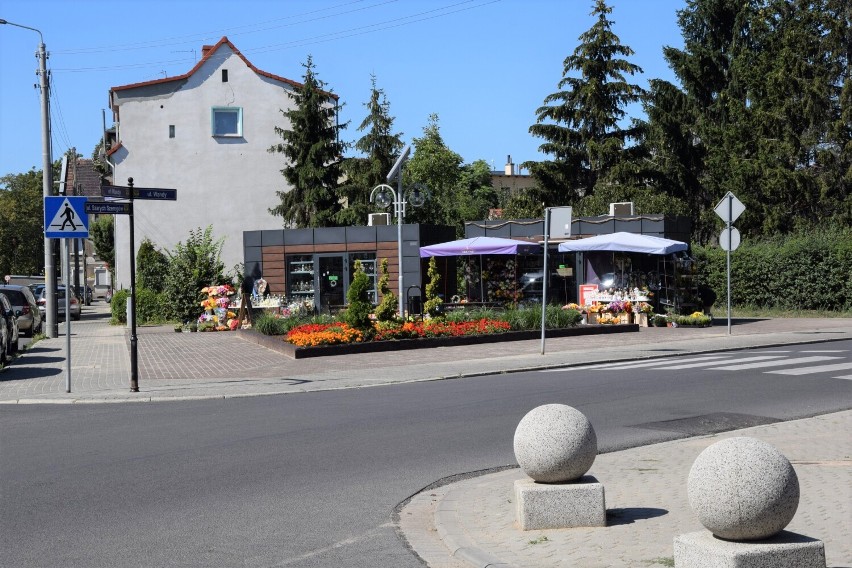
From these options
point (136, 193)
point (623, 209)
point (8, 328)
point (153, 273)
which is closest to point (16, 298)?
point (153, 273)

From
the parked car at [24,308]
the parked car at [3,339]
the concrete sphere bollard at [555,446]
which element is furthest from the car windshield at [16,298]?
the concrete sphere bollard at [555,446]

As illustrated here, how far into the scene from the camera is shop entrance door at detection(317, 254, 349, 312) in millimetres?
36219

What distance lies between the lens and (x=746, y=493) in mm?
5207

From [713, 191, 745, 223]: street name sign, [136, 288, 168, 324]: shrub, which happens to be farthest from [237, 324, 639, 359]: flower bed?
[136, 288, 168, 324]: shrub

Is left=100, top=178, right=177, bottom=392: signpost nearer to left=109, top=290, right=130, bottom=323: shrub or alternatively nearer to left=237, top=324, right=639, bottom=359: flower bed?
left=237, top=324, right=639, bottom=359: flower bed

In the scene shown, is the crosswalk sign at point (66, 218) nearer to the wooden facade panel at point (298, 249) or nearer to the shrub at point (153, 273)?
the wooden facade panel at point (298, 249)

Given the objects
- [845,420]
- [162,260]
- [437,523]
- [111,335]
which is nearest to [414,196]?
[111,335]

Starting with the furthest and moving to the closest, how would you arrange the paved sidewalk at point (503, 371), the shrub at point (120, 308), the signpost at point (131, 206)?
the shrub at point (120, 308) < the signpost at point (131, 206) < the paved sidewalk at point (503, 371)

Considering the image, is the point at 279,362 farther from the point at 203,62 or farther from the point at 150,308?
the point at 203,62

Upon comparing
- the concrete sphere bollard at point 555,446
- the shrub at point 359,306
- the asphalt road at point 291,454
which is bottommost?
the asphalt road at point 291,454

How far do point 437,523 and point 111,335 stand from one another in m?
28.9

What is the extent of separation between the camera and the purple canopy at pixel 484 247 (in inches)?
1203

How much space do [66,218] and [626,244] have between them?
56.3 ft

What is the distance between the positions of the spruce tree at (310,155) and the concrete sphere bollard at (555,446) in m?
44.0
